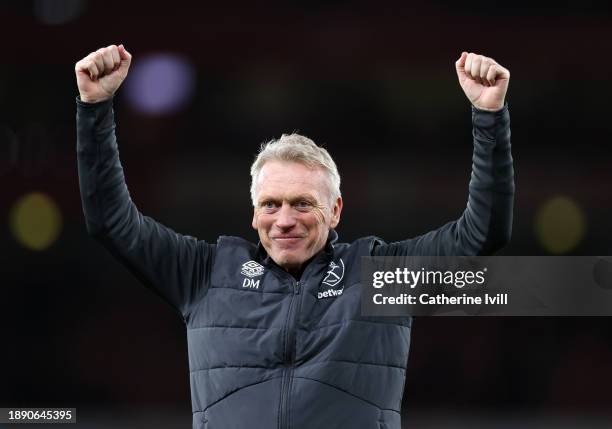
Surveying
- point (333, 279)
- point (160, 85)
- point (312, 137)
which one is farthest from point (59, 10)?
point (333, 279)

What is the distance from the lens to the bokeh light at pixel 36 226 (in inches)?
268

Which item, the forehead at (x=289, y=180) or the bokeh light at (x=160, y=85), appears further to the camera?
the bokeh light at (x=160, y=85)

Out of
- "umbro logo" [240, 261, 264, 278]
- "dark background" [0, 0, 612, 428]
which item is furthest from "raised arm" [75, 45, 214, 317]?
"dark background" [0, 0, 612, 428]

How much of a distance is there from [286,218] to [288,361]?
0.38 meters

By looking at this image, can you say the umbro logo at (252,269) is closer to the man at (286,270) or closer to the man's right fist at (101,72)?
the man at (286,270)

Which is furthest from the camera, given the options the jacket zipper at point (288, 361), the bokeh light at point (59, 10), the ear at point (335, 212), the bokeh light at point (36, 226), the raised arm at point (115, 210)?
the bokeh light at point (59, 10)

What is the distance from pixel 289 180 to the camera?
243cm

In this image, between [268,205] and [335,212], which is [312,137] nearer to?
[335,212]

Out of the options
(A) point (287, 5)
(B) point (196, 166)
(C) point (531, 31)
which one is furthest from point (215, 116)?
(C) point (531, 31)

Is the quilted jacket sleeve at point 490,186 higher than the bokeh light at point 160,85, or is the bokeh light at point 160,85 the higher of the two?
the bokeh light at point 160,85

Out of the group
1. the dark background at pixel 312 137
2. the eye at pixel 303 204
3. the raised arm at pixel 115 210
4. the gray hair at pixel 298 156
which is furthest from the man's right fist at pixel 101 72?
the dark background at pixel 312 137

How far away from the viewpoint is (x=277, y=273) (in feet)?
7.89

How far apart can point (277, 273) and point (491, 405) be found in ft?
14.1

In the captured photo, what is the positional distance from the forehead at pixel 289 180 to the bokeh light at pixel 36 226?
4712 mm
